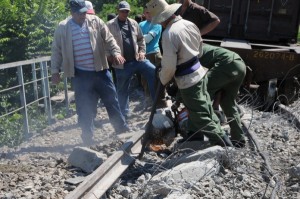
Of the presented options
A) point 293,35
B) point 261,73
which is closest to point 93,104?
point 261,73

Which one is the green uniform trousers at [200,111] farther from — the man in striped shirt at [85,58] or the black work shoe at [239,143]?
the man in striped shirt at [85,58]

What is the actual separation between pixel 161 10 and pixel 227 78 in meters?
1.31

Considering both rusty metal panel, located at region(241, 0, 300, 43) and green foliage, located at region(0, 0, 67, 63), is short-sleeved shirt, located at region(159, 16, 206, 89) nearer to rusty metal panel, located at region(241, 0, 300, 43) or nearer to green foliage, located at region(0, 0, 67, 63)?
rusty metal panel, located at region(241, 0, 300, 43)

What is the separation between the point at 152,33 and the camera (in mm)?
7262

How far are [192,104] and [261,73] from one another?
4270mm

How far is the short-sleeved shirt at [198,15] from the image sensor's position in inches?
233

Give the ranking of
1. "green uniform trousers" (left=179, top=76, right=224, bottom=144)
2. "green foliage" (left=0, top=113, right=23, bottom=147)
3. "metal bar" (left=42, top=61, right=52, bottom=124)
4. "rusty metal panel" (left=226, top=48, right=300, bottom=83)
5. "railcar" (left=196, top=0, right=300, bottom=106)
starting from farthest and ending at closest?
"railcar" (left=196, top=0, right=300, bottom=106) < "green foliage" (left=0, top=113, right=23, bottom=147) < "rusty metal panel" (left=226, top=48, right=300, bottom=83) < "metal bar" (left=42, top=61, right=52, bottom=124) < "green uniform trousers" (left=179, top=76, right=224, bottom=144)

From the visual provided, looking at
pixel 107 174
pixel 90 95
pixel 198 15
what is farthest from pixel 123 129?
pixel 107 174

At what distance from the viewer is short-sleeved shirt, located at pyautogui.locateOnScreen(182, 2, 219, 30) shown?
5926mm

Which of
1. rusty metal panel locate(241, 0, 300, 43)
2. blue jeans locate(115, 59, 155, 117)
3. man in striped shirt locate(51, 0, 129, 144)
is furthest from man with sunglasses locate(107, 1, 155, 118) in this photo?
rusty metal panel locate(241, 0, 300, 43)

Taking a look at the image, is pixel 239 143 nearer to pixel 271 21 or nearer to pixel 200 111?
pixel 200 111

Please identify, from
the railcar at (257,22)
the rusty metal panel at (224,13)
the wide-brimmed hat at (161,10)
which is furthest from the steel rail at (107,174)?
the rusty metal panel at (224,13)

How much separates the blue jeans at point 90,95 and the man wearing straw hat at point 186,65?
5.13 ft

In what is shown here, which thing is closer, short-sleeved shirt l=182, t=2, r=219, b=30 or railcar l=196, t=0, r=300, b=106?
short-sleeved shirt l=182, t=2, r=219, b=30
